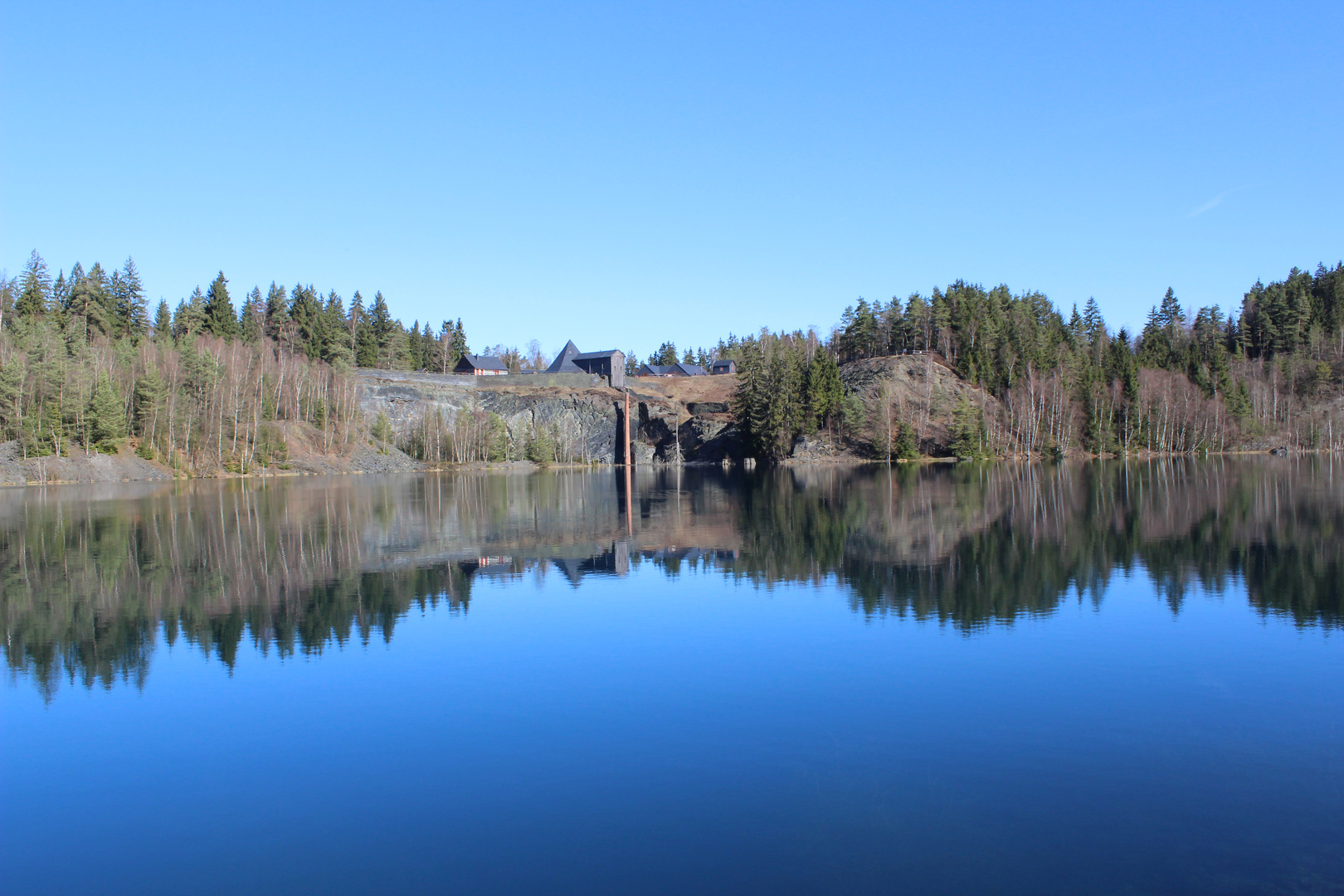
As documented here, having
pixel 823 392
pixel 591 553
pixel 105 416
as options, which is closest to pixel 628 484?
pixel 823 392

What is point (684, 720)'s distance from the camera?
1113 cm

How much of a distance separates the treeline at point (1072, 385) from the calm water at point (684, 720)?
247ft

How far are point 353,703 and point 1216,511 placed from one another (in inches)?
1285

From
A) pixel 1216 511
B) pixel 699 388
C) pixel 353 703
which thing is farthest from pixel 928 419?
pixel 353 703

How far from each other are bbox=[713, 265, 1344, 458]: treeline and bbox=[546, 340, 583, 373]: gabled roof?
87.8 ft

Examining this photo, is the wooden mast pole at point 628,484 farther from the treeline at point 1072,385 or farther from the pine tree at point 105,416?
the pine tree at point 105,416

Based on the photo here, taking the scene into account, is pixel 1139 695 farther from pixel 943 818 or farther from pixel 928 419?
pixel 928 419

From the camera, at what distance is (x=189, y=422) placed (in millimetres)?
78500

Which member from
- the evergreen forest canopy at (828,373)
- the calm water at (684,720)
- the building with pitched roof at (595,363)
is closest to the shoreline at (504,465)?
the evergreen forest canopy at (828,373)

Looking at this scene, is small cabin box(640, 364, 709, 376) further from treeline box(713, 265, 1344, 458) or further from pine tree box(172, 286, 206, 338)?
pine tree box(172, 286, 206, 338)

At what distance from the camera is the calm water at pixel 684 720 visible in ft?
24.9

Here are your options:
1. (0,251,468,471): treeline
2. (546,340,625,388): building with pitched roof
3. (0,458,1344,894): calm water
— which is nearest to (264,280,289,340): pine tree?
(0,251,468,471): treeline

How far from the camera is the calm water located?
24.9 ft

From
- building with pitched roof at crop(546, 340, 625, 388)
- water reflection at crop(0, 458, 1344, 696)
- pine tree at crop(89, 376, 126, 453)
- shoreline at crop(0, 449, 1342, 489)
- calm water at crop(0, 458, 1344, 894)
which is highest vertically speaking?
building with pitched roof at crop(546, 340, 625, 388)
